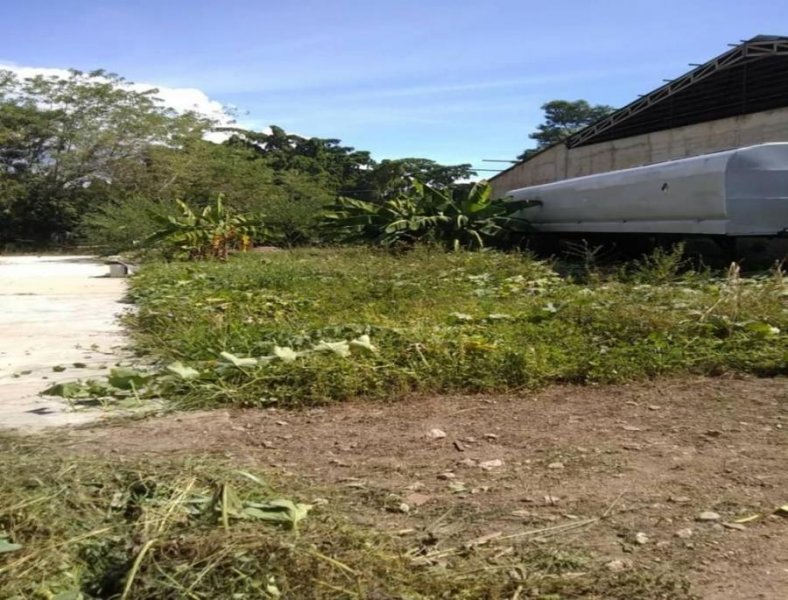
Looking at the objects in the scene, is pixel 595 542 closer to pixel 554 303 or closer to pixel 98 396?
pixel 98 396

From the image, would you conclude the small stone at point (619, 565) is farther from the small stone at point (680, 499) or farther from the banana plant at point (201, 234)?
the banana plant at point (201, 234)

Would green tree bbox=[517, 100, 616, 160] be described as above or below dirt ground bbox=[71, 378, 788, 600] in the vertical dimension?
above

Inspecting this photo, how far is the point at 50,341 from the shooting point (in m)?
6.97

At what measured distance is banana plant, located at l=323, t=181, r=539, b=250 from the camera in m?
15.3

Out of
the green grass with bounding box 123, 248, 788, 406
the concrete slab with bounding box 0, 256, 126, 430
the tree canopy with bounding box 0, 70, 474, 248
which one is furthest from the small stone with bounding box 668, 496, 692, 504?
the tree canopy with bounding box 0, 70, 474, 248

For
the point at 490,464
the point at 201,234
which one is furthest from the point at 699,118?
the point at 490,464

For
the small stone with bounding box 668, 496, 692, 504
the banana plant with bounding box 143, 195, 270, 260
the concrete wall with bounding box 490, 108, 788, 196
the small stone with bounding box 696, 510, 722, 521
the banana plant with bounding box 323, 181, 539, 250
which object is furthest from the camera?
the concrete wall with bounding box 490, 108, 788, 196

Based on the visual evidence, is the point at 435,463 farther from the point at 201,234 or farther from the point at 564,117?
the point at 564,117

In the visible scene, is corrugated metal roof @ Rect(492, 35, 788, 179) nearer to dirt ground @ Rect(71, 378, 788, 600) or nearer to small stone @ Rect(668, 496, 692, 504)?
dirt ground @ Rect(71, 378, 788, 600)

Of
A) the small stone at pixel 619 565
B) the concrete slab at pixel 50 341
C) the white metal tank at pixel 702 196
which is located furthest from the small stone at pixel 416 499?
the white metal tank at pixel 702 196

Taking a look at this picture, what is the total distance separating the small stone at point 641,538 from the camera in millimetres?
2625

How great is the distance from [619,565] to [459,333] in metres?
3.27

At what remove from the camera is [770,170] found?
32.5 feet

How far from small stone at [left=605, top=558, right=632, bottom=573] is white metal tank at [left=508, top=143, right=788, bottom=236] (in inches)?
333
